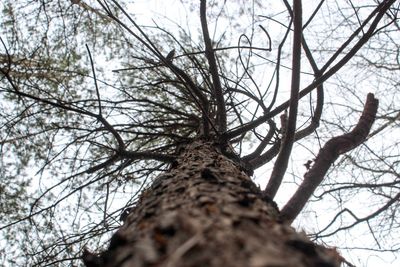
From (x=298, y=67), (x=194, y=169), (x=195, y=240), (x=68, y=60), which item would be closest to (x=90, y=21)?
(x=68, y=60)

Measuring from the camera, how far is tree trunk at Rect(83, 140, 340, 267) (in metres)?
0.69

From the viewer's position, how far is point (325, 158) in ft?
9.00

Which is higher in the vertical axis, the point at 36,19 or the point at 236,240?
the point at 36,19

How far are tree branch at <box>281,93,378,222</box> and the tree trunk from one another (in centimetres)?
120

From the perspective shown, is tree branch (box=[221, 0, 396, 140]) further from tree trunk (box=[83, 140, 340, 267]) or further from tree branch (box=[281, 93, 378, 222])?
tree trunk (box=[83, 140, 340, 267])

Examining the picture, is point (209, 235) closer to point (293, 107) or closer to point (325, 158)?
point (293, 107)

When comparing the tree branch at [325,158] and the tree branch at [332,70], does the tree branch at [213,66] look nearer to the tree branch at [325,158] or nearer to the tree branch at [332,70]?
the tree branch at [332,70]

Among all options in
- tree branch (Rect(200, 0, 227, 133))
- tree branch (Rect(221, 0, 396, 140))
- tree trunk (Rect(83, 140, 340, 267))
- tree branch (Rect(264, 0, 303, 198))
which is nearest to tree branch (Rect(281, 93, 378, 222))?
tree branch (Rect(264, 0, 303, 198))

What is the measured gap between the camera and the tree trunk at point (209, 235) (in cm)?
69

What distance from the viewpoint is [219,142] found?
105 inches

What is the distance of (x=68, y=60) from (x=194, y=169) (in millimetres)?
3073

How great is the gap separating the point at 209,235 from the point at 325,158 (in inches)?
85.0

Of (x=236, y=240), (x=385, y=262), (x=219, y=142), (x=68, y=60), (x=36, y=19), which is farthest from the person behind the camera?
(x=68, y=60)

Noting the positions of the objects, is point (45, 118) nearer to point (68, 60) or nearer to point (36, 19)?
point (68, 60)
